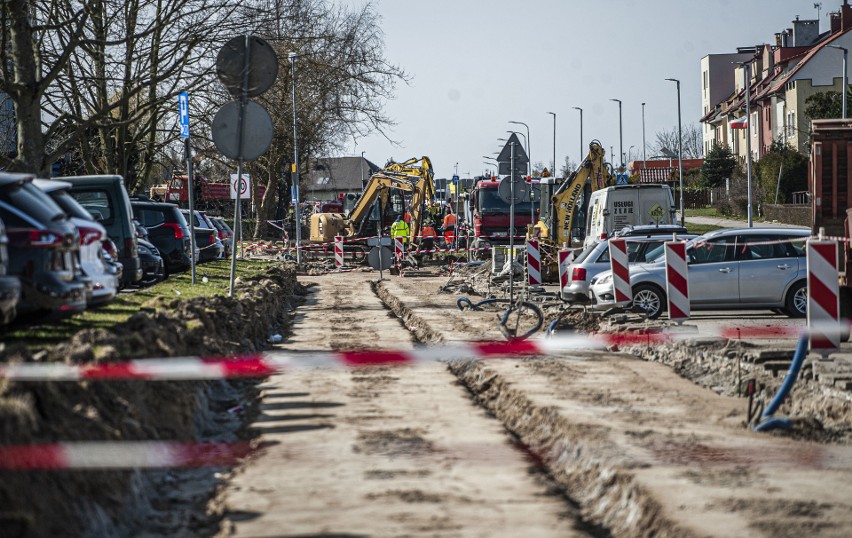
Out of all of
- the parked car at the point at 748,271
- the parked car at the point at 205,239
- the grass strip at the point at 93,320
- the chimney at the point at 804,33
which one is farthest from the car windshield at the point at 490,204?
the chimney at the point at 804,33

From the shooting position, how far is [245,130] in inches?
581

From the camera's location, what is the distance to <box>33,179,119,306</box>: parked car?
11078mm

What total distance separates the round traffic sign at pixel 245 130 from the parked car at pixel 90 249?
9.86 feet

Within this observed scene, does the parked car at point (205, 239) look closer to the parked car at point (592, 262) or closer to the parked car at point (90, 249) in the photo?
the parked car at point (592, 262)

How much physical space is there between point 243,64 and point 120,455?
8.65 m

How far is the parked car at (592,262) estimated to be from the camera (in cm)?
2050

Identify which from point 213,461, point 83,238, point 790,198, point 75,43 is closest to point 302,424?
point 213,461

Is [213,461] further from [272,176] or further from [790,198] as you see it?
[790,198]

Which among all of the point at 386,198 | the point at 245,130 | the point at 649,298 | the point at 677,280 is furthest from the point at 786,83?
the point at 245,130

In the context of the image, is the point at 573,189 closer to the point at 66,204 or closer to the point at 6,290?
the point at 66,204

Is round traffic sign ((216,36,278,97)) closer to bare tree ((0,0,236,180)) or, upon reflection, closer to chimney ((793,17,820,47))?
bare tree ((0,0,236,180))

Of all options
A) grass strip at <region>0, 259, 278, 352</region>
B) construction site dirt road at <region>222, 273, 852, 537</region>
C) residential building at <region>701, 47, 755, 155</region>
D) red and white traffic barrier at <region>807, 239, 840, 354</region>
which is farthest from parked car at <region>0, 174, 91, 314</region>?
residential building at <region>701, 47, 755, 155</region>

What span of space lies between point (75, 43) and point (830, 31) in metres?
67.6

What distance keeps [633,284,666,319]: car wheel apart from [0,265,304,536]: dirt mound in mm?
9406
